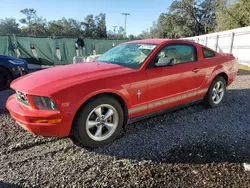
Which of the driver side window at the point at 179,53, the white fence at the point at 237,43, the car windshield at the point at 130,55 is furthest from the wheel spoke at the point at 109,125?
the white fence at the point at 237,43

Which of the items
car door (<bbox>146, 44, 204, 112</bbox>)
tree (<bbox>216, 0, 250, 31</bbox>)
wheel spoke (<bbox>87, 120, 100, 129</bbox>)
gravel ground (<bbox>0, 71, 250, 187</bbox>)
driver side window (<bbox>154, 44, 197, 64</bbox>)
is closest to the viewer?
gravel ground (<bbox>0, 71, 250, 187</bbox>)

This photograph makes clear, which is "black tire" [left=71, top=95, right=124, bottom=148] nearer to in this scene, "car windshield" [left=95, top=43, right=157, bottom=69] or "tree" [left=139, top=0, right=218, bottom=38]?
"car windshield" [left=95, top=43, right=157, bottom=69]

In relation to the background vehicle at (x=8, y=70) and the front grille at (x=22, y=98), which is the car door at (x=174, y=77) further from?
the background vehicle at (x=8, y=70)

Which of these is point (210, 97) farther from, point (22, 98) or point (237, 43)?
point (237, 43)

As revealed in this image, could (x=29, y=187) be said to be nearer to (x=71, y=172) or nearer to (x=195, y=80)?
(x=71, y=172)

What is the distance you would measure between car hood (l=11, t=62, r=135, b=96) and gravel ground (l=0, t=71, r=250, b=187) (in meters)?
0.88

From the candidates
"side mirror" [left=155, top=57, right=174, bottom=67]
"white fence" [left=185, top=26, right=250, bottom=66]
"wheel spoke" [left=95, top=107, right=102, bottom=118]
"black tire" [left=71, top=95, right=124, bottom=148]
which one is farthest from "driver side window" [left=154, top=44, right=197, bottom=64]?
"white fence" [left=185, top=26, right=250, bottom=66]

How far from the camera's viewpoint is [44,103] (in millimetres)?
2520

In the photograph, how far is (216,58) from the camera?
4.40m

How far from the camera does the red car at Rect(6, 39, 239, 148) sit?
8.30ft

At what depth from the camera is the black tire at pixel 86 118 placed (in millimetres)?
2660

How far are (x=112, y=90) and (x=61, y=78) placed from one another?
28.6 inches

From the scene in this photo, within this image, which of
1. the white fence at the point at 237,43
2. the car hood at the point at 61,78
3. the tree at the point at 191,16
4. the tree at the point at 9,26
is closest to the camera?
the car hood at the point at 61,78

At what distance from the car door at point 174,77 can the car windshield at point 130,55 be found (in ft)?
0.61
